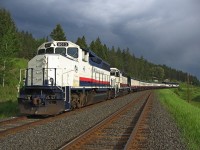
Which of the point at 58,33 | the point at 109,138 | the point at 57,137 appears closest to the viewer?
the point at 109,138

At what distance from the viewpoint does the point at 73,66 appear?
707 inches

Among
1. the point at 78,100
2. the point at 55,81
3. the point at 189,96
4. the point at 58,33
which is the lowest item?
the point at 189,96

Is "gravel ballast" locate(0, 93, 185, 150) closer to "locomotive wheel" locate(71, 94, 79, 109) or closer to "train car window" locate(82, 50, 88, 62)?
"locomotive wheel" locate(71, 94, 79, 109)

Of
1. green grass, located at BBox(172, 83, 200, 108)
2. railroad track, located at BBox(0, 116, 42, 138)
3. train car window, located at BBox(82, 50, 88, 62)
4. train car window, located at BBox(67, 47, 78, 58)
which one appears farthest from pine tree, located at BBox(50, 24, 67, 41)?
railroad track, located at BBox(0, 116, 42, 138)

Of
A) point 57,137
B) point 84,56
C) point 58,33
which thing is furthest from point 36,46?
point 57,137

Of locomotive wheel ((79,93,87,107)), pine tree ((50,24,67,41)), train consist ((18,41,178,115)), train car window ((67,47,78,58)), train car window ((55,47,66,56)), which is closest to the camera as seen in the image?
train consist ((18,41,178,115))

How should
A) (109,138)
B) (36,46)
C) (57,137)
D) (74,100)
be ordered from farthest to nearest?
(36,46), (74,100), (57,137), (109,138)

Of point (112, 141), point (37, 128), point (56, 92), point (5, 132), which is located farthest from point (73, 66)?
point (112, 141)

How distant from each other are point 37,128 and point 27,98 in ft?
11.4

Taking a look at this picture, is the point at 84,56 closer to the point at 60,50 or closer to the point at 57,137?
the point at 60,50

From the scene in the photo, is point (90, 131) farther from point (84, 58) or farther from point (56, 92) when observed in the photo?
point (84, 58)

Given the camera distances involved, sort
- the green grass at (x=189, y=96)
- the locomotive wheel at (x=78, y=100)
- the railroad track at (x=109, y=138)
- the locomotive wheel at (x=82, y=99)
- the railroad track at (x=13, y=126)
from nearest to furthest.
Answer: the railroad track at (x=109, y=138) → the railroad track at (x=13, y=126) → the locomotive wheel at (x=78, y=100) → the locomotive wheel at (x=82, y=99) → the green grass at (x=189, y=96)

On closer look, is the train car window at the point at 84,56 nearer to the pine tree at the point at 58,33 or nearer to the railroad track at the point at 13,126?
the railroad track at the point at 13,126

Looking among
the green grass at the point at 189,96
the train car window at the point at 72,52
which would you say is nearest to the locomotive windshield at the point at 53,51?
the train car window at the point at 72,52
